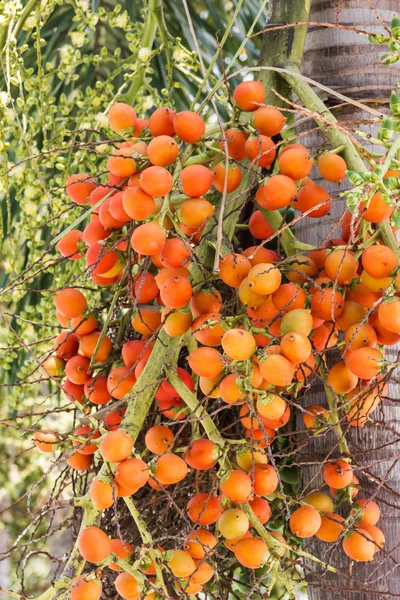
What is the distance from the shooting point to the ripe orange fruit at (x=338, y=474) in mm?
788

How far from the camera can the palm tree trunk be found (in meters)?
0.90

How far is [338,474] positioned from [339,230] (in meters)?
0.36

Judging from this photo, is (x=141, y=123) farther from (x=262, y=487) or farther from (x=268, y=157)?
(x=262, y=487)

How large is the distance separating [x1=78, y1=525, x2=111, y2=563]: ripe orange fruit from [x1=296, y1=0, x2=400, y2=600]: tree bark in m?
0.31

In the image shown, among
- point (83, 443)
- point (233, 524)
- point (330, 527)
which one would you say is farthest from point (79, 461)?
point (330, 527)

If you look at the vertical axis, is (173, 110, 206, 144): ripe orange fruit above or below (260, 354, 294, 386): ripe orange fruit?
above

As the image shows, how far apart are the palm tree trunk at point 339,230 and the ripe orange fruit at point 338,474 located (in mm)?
59

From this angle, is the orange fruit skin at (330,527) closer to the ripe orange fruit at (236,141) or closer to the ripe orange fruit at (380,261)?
the ripe orange fruit at (380,261)

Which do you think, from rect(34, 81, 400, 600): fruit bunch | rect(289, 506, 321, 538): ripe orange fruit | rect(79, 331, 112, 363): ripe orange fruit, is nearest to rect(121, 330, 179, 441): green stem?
rect(34, 81, 400, 600): fruit bunch

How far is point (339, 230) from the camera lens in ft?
3.26

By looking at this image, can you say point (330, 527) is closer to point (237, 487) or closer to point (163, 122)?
point (237, 487)

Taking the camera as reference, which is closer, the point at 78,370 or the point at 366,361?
the point at 366,361

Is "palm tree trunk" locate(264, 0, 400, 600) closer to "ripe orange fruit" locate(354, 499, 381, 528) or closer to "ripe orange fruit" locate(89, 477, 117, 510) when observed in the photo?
"ripe orange fruit" locate(354, 499, 381, 528)

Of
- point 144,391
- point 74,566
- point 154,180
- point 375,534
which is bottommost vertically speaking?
point 375,534
